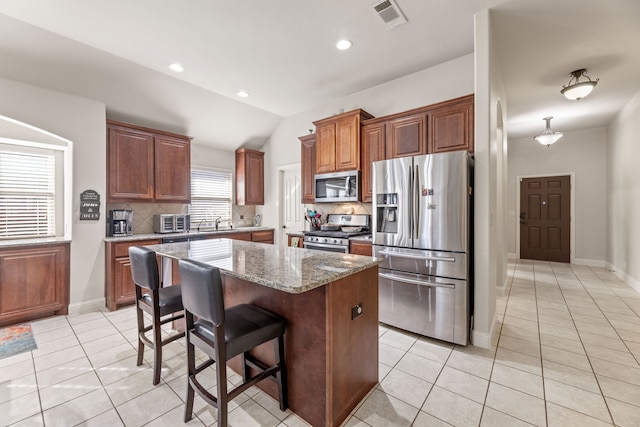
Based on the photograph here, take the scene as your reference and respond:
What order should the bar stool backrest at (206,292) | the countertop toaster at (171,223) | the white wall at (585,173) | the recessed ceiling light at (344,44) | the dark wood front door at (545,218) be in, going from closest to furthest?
the bar stool backrest at (206,292)
the recessed ceiling light at (344,44)
the countertop toaster at (171,223)
the white wall at (585,173)
the dark wood front door at (545,218)

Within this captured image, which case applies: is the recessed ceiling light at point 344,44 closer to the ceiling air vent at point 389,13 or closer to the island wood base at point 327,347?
the ceiling air vent at point 389,13

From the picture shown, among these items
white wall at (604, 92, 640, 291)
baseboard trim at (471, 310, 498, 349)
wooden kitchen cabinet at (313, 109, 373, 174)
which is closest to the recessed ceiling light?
wooden kitchen cabinet at (313, 109, 373, 174)

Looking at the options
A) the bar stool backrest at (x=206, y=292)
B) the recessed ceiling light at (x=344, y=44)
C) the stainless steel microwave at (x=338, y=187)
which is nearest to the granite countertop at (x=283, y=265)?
the bar stool backrest at (x=206, y=292)

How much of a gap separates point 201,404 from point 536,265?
272 inches

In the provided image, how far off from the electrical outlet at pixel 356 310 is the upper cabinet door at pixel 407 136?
7.29 ft

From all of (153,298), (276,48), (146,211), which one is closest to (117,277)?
(146,211)

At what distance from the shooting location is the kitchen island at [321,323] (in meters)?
1.54

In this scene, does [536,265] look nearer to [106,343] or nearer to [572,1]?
[572,1]

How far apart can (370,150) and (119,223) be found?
3643 millimetres

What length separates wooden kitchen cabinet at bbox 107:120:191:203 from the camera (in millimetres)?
3793

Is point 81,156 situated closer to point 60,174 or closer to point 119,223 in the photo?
point 60,174

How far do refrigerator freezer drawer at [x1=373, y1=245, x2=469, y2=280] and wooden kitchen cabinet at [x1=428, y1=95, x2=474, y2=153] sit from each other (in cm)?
122

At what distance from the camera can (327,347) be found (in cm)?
154

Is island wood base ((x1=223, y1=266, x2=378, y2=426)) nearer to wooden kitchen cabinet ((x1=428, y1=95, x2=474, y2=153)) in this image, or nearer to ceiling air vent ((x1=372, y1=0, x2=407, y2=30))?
wooden kitchen cabinet ((x1=428, y1=95, x2=474, y2=153))
